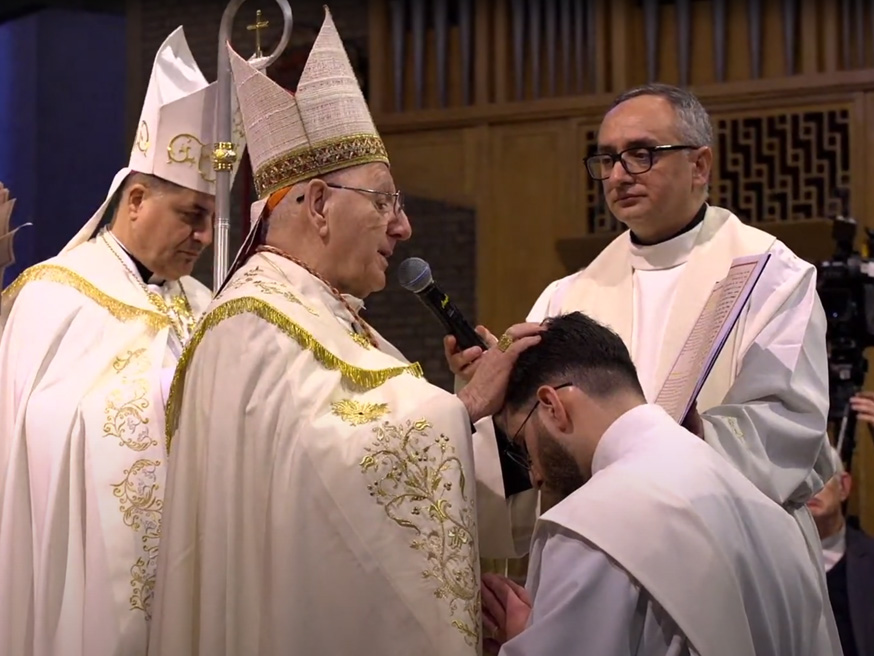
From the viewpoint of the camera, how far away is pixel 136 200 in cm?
398

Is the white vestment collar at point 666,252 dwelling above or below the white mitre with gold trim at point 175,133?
below

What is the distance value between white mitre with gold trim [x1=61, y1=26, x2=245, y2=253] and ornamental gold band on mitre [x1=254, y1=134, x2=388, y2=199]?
864 mm

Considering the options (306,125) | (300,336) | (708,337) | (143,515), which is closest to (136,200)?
(143,515)

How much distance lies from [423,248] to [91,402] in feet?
12.2

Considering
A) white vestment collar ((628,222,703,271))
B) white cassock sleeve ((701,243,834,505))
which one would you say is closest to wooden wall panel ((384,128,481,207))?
white vestment collar ((628,222,703,271))

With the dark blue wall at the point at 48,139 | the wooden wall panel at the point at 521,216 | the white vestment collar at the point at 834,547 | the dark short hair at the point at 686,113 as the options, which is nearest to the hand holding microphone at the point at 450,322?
the dark short hair at the point at 686,113

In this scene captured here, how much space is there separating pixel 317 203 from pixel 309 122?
0.19 meters

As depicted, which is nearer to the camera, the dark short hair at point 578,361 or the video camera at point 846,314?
the dark short hair at point 578,361

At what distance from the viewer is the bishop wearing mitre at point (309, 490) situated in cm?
255

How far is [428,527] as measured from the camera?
103 inches

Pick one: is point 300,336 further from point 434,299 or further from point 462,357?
point 462,357

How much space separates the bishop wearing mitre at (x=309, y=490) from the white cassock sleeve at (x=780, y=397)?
68 cm

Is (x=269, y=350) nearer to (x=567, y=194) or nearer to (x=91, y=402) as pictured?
(x=91, y=402)

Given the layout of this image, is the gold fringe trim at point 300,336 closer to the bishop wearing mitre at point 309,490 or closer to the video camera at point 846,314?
the bishop wearing mitre at point 309,490
